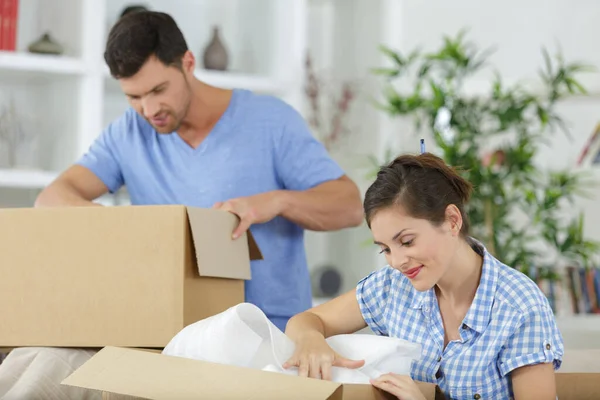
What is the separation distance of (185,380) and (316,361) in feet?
0.80

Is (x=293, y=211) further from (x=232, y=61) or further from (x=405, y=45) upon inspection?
(x=405, y=45)

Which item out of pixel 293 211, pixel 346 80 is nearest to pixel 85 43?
pixel 346 80

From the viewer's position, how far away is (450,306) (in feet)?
4.90

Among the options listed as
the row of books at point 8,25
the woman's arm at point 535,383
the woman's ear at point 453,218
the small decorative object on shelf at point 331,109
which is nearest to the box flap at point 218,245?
the woman's ear at point 453,218

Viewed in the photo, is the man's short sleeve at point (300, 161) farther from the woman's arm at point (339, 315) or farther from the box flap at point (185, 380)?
the box flap at point (185, 380)

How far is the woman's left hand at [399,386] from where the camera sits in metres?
1.20

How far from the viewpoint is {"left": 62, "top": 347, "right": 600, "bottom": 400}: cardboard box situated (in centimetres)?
109

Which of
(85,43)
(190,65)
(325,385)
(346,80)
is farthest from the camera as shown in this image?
(346,80)

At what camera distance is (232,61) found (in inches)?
149

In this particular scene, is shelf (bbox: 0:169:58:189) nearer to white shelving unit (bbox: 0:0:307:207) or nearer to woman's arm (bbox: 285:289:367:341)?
white shelving unit (bbox: 0:0:307:207)

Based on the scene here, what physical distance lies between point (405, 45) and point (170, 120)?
2.28 meters

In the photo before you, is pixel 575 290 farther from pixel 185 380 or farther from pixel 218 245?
pixel 185 380

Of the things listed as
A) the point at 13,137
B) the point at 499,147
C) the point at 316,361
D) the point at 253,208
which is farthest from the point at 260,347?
the point at 499,147

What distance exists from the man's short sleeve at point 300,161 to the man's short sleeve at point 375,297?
418 millimetres
